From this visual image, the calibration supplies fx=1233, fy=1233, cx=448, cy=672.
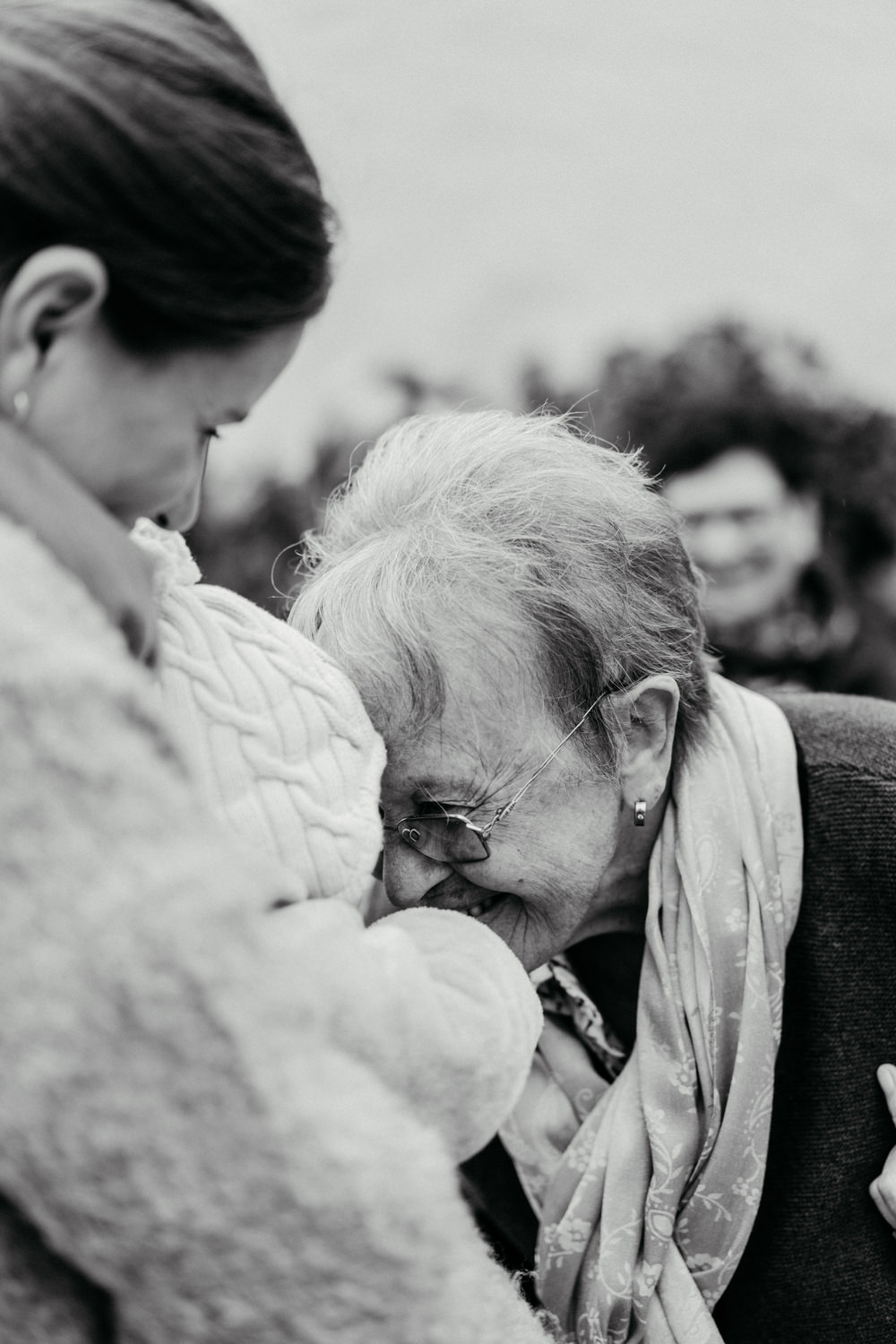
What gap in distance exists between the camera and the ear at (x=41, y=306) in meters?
0.88

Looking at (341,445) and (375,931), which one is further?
(341,445)

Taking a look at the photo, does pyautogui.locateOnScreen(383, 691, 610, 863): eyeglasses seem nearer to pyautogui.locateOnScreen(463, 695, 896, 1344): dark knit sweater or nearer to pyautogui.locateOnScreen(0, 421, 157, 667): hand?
pyautogui.locateOnScreen(463, 695, 896, 1344): dark knit sweater

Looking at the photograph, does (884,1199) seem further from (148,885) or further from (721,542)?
(721,542)

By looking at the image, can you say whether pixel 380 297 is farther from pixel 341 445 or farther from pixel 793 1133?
pixel 793 1133

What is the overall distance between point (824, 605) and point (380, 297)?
113 inches

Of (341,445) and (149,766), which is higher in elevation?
(149,766)

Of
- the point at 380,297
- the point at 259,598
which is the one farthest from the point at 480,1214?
the point at 380,297

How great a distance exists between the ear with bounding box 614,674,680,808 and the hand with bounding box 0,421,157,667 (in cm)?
99

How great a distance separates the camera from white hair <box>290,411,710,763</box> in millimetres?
1654

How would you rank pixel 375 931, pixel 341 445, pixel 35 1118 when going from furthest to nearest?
1. pixel 341 445
2. pixel 375 931
3. pixel 35 1118

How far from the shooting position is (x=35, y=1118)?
0.77m

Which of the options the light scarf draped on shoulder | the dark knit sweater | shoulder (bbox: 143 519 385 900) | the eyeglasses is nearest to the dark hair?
shoulder (bbox: 143 519 385 900)

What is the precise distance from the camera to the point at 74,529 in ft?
2.85

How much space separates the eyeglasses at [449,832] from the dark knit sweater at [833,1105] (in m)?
0.53
